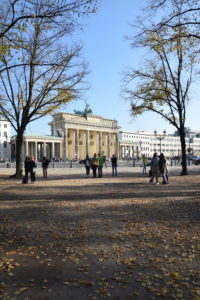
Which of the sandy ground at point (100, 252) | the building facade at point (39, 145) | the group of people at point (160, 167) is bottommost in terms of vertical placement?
the sandy ground at point (100, 252)

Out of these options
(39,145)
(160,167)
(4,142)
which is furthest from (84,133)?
(160,167)

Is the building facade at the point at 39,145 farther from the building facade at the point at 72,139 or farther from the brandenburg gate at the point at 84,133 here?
the brandenburg gate at the point at 84,133

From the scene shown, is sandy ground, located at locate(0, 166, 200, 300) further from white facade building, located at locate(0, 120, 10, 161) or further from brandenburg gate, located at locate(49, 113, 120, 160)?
white facade building, located at locate(0, 120, 10, 161)

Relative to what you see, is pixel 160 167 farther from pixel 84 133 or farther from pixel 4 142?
pixel 84 133

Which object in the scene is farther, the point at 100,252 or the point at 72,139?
the point at 72,139

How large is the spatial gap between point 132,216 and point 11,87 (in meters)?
17.3

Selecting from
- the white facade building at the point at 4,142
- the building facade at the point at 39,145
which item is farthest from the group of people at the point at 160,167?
the white facade building at the point at 4,142

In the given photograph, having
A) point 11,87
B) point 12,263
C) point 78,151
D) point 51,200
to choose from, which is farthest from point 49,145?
point 12,263

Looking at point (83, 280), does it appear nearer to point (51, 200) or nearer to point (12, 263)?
point (12, 263)

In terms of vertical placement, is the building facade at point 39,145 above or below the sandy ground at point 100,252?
above

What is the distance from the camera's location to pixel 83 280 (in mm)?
3832

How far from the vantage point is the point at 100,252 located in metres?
4.99

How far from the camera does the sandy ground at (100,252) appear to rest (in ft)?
11.8

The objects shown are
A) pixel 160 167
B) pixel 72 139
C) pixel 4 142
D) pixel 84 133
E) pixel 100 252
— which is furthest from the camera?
pixel 84 133
